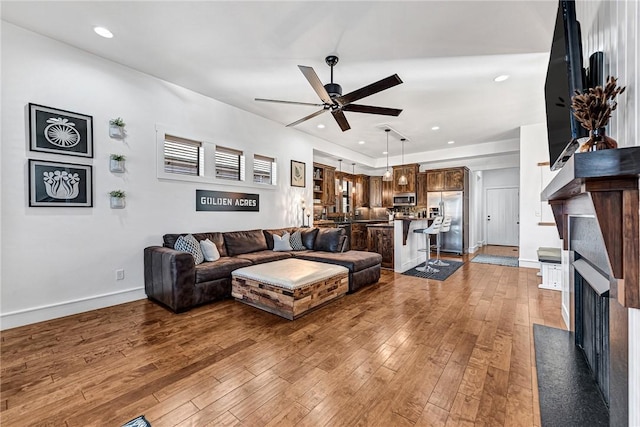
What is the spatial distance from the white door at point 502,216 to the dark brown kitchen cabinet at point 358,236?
190 inches

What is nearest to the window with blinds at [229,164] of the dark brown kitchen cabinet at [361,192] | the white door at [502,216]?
the dark brown kitchen cabinet at [361,192]

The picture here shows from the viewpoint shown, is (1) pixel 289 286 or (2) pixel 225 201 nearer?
(1) pixel 289 286

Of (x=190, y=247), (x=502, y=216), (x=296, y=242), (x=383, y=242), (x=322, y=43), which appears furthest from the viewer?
(x=502, y=216)

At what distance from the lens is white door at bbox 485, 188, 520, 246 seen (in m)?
8.65

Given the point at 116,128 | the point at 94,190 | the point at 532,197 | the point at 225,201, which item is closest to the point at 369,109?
the point at 225,201

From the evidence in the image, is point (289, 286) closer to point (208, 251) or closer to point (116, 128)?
point (208, 251)

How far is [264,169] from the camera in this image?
5387 millimetres

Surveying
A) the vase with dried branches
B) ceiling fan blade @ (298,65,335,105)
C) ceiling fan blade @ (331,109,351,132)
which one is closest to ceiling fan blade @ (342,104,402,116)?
ceiling fan blade @ (331,109,351,132)

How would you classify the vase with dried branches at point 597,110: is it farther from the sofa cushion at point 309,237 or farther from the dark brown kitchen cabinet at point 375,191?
the dark brown kitchen cabinet at point 375,191

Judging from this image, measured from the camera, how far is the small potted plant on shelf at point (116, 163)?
329cm

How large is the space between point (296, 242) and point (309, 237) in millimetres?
270

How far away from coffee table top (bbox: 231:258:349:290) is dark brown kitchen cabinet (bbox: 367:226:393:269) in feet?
6.69

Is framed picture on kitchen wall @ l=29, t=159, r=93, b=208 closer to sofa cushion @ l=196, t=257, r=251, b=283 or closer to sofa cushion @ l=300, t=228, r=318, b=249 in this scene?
sofa cushion @ l=196, t=257, r=251, b=283

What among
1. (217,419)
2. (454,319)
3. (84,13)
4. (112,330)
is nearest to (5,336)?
(112,330)
